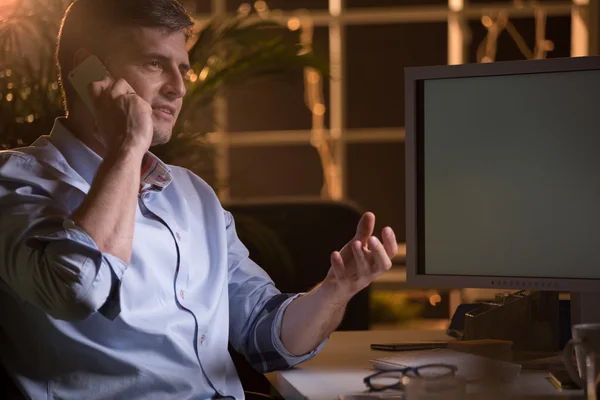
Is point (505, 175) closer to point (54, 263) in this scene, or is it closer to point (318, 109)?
point (54, 263)

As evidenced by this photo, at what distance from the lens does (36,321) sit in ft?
4.49

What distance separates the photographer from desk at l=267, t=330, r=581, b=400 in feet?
4.26

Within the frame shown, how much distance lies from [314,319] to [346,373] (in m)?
0.13

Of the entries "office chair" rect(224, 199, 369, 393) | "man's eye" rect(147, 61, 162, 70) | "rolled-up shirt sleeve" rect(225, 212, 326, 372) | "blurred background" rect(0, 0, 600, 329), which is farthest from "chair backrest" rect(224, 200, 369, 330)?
"blurred background" rect(0, 0, 600, 329)

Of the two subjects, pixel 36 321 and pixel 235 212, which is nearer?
pixel 36 321

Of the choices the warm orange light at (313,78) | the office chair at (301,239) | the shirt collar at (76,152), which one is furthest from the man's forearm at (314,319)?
the warm orange light at (313,78)

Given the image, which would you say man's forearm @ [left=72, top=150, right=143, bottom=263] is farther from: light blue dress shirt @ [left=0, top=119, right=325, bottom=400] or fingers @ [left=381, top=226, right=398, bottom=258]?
fingers @ [left=381, top=226, right=398, bottom=258]

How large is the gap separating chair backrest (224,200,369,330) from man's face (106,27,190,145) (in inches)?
32.9

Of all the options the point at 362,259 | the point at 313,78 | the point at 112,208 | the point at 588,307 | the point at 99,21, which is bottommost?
the point at 588,307

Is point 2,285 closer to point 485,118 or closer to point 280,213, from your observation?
point 485,118

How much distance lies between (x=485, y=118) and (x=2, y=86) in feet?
5.32

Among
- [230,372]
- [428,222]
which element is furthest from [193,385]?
[428,222]

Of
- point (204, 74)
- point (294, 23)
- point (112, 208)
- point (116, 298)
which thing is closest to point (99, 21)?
point (112, 208)

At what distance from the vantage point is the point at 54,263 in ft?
4.00
